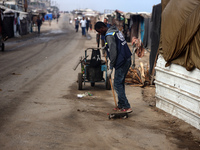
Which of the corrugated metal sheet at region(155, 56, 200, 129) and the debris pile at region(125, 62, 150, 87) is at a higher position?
the corrugated metal sheet at region(155, 56, 200, 129)

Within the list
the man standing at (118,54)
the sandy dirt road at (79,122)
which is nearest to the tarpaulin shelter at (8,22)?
the sandy dirt road at (79,122)

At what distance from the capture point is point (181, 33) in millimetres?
5844

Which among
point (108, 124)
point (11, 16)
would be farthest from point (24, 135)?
point (11, 16)

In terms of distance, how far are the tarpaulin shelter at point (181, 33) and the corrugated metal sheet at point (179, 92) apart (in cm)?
18

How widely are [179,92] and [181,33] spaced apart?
3.87 ft

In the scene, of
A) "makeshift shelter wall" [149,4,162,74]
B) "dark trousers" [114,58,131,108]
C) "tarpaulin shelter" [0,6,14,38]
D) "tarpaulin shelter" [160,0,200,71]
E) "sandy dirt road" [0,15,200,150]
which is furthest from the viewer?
"tarpaulin shelter" [0,6,14,38]

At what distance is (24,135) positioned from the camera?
496 cm

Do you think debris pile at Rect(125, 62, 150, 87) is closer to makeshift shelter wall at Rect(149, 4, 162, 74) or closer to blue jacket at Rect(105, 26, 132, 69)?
makeshift shelter wall at Rect(149, 4, 162, 74)

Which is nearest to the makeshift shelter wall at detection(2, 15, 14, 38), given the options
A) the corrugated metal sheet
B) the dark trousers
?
the dark trousers

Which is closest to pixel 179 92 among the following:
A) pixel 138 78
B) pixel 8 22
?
pixel 138 78

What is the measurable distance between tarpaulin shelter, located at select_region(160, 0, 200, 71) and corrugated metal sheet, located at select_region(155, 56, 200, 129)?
18cm

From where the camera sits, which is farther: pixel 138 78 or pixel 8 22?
pixel 8 22

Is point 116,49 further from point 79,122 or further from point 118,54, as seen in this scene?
point 79,122

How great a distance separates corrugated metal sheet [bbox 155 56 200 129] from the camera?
5.51 metres
